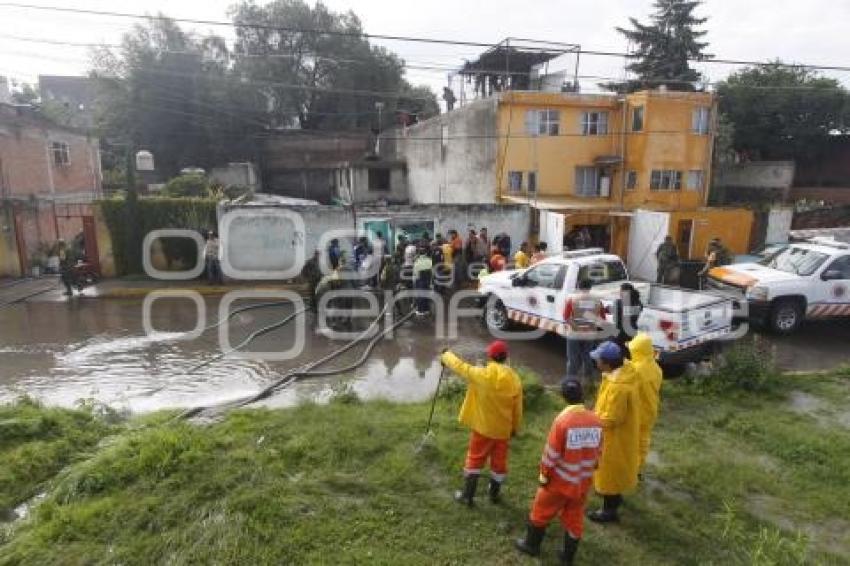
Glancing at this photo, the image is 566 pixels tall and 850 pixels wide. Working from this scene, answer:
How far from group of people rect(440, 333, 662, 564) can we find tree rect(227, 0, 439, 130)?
3929 centimetres

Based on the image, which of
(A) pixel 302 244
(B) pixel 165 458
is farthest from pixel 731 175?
(B) pixel 165 458

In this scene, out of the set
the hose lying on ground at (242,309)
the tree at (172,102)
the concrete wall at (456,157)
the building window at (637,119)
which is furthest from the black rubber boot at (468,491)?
the tree at (172,102)

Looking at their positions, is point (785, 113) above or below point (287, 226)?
above

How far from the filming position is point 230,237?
15.9 metres

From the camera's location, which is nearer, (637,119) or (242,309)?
(242,309)

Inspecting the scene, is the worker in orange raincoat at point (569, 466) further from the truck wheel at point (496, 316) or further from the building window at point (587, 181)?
the building window at point (587, 181)

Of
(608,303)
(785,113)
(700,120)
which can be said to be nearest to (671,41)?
(785,113)

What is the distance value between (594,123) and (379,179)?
456 inches

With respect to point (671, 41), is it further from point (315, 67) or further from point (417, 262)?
point (417, 262)

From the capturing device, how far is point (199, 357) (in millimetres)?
9906

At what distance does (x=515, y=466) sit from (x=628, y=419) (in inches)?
61.2

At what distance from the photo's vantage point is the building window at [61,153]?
22.9 m

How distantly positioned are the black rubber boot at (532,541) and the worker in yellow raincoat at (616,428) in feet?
2.68

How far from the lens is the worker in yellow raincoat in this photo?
482 centimetres
